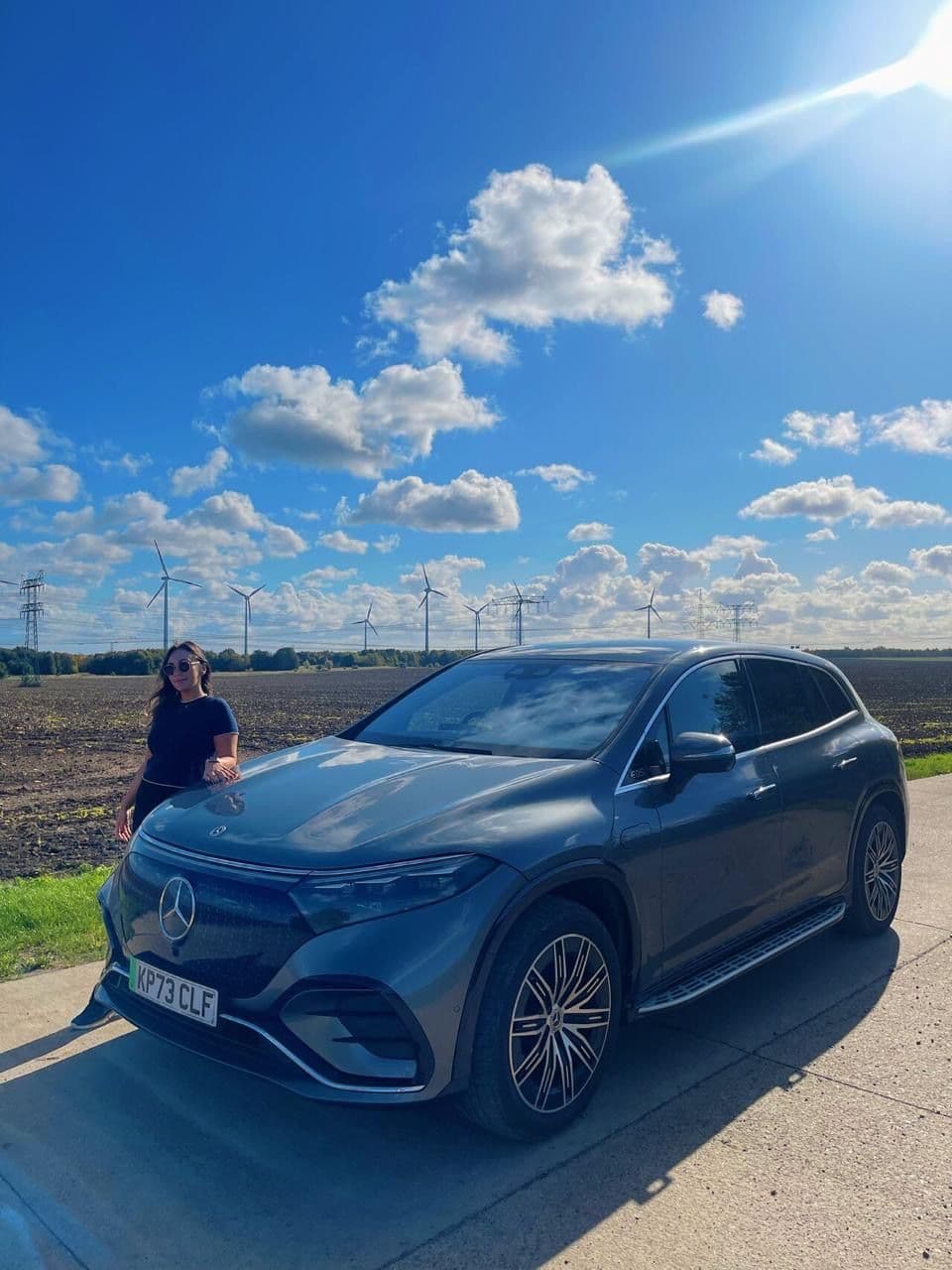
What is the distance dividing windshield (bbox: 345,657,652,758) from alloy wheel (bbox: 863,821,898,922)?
2090 mm

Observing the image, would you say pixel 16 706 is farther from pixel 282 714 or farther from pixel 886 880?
pixel 886 880

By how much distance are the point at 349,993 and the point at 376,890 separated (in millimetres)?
307

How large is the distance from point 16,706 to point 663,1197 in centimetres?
4310

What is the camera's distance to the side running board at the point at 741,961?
3730mm

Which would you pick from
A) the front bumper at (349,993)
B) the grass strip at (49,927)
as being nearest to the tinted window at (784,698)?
the front bumper at (349,993)

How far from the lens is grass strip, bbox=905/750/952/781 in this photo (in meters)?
13.0

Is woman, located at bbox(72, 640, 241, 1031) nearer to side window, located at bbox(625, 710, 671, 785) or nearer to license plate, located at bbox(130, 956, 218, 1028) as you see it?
license plate, located at bbox(130, 956, 218, 1028)

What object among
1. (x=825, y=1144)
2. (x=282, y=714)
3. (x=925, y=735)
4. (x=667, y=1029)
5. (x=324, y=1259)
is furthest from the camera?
(x=282, y=714)

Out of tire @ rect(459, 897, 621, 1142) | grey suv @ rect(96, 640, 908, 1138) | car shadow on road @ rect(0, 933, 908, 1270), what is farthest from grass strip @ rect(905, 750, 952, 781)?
tire @ rect(459, 897, 621, 1142)

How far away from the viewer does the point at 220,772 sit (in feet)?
14.2

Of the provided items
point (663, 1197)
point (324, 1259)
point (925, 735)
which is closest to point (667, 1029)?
point (663, 1197)

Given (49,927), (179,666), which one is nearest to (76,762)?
(49,927)

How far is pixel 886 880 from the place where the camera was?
5625mm

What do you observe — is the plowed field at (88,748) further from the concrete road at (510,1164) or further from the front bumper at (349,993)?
the front bumper at (349,993)
